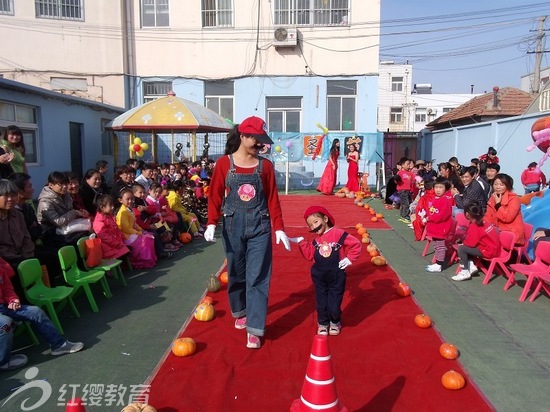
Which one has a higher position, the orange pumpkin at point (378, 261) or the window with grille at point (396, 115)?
the window with grille at point (396, 115)

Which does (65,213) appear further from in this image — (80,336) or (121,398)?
(121,398)

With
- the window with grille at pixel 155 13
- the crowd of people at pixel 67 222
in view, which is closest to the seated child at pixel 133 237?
the crowd of people at pixel 67 222

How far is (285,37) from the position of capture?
62.7ft

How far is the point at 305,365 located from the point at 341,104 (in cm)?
1717

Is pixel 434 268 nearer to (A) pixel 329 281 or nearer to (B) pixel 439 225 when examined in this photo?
(B) pixel 439 225

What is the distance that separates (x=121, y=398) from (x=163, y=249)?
433 cm

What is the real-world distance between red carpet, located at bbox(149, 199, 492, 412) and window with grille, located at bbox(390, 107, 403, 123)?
4255 centimetres

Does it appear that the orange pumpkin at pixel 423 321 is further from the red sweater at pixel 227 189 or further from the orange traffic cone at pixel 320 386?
the orange traffic cone at pixel 320 386

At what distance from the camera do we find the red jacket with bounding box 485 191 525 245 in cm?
626

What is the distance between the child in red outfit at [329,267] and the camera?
446cm

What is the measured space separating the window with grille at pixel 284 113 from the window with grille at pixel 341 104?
1360 millimetres

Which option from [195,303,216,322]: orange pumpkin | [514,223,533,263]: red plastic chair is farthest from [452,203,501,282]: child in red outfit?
[195,303,216,322]: orange pumpkin

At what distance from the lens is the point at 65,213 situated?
6.06m
